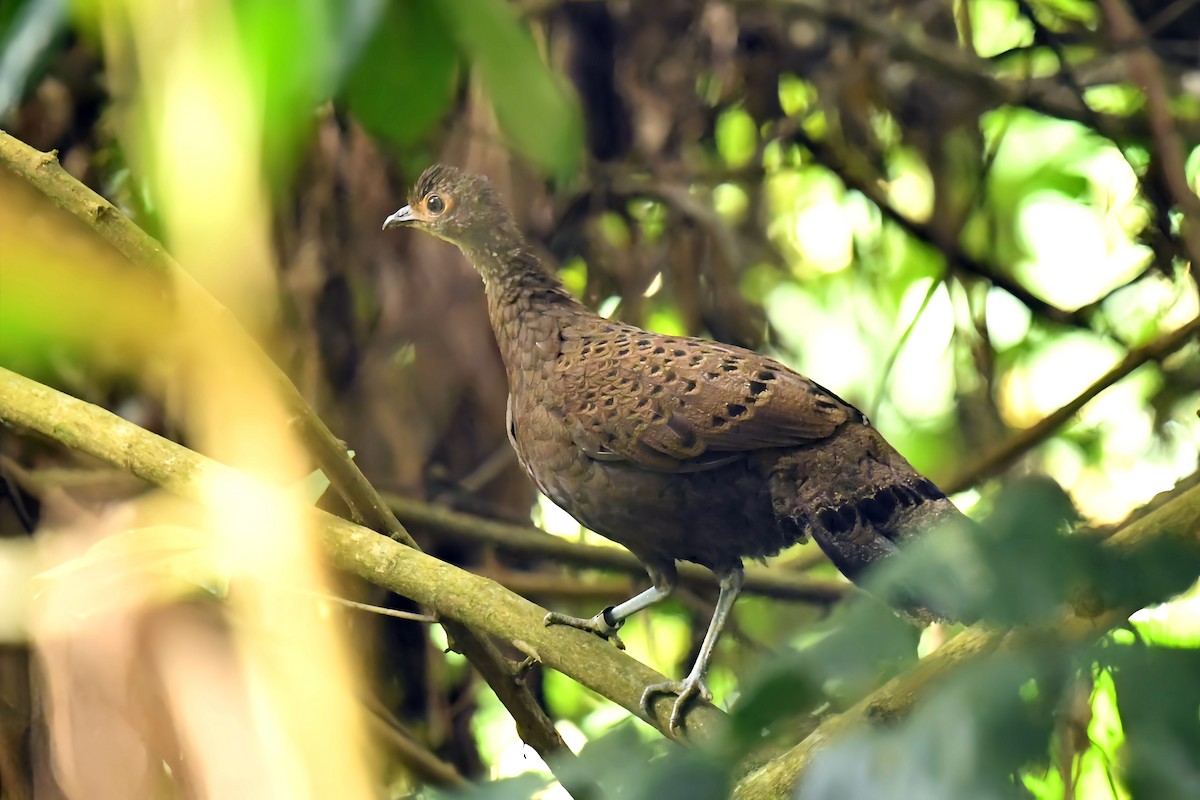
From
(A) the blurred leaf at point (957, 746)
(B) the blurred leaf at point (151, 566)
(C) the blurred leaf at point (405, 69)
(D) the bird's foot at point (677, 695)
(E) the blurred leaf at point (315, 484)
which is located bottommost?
(A) the blurred leaf at point (957, 746)

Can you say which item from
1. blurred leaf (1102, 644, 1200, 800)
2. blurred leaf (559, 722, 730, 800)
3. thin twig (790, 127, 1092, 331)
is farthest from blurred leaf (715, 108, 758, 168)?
blurred leaf (1102, 644, 1200, 800)

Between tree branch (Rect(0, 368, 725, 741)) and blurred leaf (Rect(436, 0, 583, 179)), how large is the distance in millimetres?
730

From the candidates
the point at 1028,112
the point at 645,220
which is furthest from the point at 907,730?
the point at 1028,112

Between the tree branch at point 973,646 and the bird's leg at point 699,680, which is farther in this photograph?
the bird's leg at point 699,680

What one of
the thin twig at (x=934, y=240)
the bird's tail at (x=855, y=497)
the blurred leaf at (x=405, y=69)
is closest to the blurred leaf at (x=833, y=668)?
the blurred leaf at (x=405, y=69)

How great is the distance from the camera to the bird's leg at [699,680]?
2133 millimetres

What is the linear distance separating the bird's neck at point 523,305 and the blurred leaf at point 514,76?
642mm

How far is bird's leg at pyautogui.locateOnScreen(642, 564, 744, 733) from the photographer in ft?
7.00

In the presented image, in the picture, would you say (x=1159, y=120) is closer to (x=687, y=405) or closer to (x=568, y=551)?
(x=687, y=405)

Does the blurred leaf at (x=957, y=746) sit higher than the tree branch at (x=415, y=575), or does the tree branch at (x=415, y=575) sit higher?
the tree branch at (x=415, y=575)

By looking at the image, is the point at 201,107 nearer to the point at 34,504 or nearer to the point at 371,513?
the point at 371,513

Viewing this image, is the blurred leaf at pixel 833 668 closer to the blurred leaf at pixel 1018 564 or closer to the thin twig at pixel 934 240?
the blurred leaf at pixel 1018 564

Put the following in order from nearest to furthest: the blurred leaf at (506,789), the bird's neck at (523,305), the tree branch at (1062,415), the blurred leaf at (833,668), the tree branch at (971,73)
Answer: the blurred leaf at (833,668), the blurred leaf at (506,789), the bird's neck at (523,305), the tree branch at (1062,415), the tree branch at (971,73)

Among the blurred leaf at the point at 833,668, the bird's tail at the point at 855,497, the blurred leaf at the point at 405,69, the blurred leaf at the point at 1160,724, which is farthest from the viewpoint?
the bird's tail at the point at 855,497
